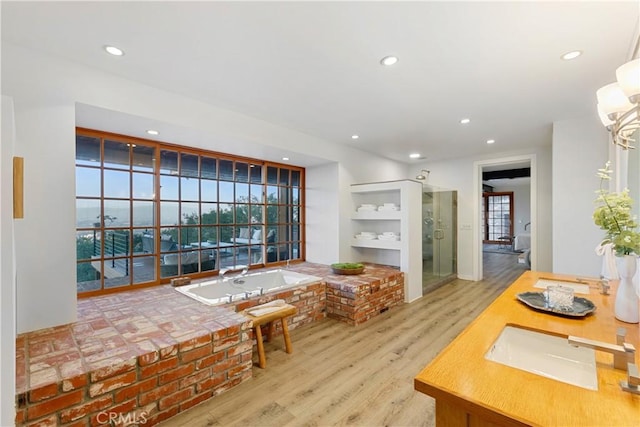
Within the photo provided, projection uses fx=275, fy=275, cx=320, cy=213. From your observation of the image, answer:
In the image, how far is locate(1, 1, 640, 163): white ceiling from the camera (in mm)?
1614

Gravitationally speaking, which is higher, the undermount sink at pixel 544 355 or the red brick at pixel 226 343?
the undermount sink at pixel 544 355

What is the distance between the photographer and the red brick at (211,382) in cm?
193

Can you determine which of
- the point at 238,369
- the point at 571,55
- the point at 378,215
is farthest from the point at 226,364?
the point at 571,55

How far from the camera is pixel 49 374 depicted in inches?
58.7

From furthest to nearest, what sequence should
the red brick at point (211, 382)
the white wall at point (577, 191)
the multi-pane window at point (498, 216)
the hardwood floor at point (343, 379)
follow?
the multi-pane window at point (498, 216) → the white wall at point (577, 191) → the red brick at point (211, 382) → the hardwood floor at point (343, 379)

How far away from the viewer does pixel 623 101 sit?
1470mm

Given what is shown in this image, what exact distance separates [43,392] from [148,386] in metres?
0.49

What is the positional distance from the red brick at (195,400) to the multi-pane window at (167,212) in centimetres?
178

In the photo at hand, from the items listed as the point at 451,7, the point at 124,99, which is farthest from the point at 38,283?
the point at 451,7

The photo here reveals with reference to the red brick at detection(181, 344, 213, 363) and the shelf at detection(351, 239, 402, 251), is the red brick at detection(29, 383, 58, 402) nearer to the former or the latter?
the red brick at detection(181, 344, 213, 363)

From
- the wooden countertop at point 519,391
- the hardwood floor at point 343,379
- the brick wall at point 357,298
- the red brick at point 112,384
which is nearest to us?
the wooden countertop at point 519,391

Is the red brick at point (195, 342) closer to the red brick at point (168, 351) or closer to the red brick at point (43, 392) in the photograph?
the red brick at point (168, 351)

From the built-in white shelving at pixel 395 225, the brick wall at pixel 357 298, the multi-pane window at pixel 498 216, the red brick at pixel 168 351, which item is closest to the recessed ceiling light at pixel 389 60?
the built-in white shelving at pixel 395 225

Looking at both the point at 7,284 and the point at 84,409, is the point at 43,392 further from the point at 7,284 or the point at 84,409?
the point at 7,284
